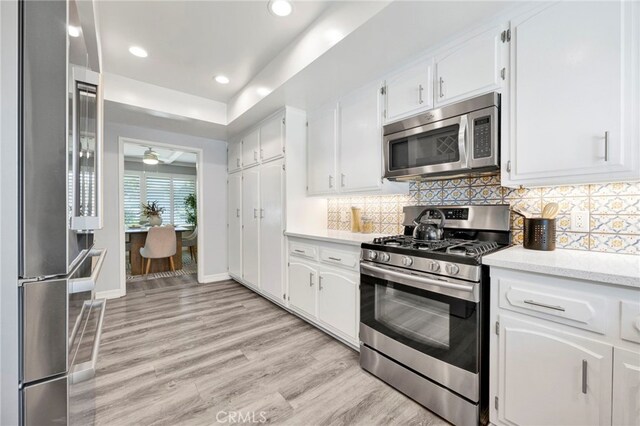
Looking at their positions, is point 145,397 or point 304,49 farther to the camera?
point 304,49

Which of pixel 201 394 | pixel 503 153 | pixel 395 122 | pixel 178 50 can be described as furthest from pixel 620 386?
pixel 178 50

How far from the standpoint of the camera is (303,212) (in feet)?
9.91

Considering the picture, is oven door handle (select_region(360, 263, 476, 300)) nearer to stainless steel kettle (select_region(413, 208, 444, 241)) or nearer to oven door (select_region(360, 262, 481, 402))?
oven door (select_region(360, 262, 481, 402))

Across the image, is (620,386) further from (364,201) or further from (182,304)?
(182,304)

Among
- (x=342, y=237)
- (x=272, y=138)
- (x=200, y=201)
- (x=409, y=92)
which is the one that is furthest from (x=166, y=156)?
(x=409, y=92)

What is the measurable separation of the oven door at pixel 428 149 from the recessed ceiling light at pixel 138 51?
2329mm

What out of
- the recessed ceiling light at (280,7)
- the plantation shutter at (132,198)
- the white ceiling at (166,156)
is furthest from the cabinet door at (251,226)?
the plantation shutter at (132,198)

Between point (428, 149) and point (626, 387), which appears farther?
point (428, 149)

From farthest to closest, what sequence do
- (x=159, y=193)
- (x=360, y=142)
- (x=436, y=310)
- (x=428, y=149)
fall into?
(x=159, y=193) < (x=360, y=142) < (x=428, y=149) < (x=436, y=310)

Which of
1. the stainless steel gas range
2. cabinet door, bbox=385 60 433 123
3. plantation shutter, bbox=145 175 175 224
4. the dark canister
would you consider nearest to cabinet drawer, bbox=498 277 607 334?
the stainless steel gas range

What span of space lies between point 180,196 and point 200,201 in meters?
4.37

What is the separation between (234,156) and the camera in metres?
4.09

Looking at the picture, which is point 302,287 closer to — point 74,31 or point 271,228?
point 271,228

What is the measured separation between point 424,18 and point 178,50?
2106 millimetres
